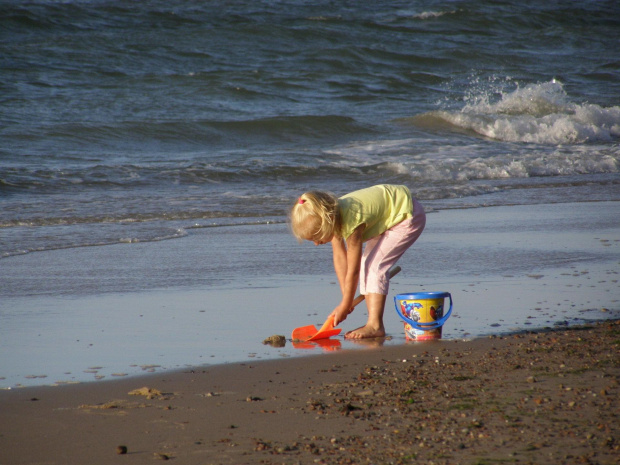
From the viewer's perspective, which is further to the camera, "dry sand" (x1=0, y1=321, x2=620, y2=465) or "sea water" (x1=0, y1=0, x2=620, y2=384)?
"sea water" (x1=0, y1=0, x2=620, y2=384)

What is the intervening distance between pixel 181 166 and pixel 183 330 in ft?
23.0

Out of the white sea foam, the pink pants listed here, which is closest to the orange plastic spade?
the pink pants

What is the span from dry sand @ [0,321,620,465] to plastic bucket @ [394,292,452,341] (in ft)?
0.94

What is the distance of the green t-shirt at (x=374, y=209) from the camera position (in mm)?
3906

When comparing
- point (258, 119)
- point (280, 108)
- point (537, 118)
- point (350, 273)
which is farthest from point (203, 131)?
point (350, 273)

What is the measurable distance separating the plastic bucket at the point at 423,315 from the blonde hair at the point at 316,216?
50 centimetres

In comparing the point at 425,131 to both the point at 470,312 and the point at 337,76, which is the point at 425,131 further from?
the point at 470,312

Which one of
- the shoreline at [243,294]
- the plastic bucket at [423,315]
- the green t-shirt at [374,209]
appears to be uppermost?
the green t-shirt at [374,209]

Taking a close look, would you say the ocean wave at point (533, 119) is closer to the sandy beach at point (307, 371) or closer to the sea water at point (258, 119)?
the sea water at point (258, 119)

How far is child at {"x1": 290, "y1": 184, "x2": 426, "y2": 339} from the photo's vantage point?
150 inches

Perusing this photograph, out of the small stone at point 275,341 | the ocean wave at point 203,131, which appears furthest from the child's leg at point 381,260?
the ocean wave at point 203,131

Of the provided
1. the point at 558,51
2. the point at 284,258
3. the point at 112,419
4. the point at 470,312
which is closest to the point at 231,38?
the point at 558,51

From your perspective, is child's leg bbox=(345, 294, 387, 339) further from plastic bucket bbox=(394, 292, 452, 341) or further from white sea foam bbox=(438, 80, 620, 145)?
white sea foam bbox=(438, 80, 620, 145)

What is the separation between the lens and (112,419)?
105 inches
